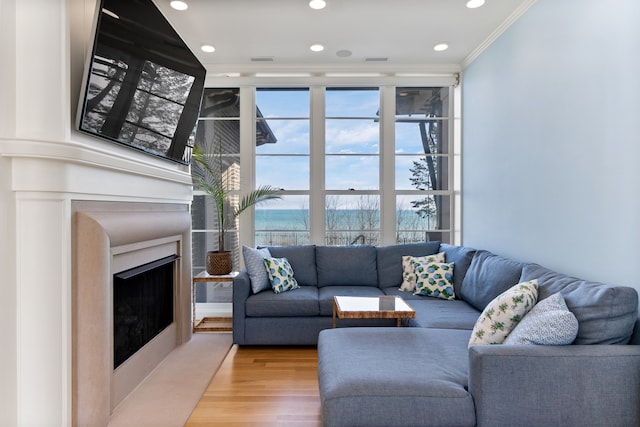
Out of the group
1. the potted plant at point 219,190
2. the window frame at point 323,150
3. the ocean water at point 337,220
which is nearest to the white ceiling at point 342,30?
the window frame at point 323,150

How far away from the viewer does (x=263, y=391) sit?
7.89 feet

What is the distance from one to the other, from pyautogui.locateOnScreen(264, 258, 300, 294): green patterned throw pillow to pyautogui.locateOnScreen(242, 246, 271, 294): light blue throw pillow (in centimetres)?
4

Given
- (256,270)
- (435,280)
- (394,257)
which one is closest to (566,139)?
(435,280)

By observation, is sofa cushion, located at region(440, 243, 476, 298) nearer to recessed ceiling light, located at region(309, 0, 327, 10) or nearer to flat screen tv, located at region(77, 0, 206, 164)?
recessed ceiling light, located at region(309, 0, 327, 10)

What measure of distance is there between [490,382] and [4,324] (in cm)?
213

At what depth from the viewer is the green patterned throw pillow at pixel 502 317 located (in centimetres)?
189

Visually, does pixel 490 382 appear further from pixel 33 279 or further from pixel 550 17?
pixel 550 17

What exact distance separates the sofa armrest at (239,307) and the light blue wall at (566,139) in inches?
88.3

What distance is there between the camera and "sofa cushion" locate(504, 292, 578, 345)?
65.8 inches

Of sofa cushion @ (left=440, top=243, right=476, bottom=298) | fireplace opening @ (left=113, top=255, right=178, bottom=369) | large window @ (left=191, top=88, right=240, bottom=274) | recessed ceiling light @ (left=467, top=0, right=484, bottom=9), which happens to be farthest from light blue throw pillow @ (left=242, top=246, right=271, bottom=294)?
recessed ceiling light @ (left=467, top=0, right=484, bottom=9)

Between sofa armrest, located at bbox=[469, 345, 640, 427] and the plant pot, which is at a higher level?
the plant pot

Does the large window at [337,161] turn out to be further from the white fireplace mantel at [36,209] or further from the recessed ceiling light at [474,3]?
the white fireplace mantel at [36,209]

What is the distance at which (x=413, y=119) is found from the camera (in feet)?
13.9

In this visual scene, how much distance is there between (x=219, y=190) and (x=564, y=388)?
10.6 ft
